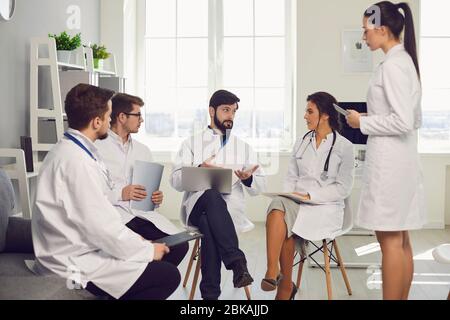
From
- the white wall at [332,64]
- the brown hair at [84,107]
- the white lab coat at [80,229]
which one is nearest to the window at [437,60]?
the white wall at [332,64]

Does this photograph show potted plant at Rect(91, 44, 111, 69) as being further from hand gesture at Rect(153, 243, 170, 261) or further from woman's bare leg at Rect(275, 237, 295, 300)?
hand gesture at Rect(153, 243, 170, 261)

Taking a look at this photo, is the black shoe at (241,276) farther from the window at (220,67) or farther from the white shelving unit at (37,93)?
the window at (220,67)

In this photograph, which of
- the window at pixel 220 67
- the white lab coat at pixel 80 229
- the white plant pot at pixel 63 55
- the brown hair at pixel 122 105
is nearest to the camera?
the white lab coat at pixel 80 229

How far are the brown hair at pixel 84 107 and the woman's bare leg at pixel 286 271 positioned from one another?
1.47 m

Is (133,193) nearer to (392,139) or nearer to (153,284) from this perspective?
(153,284)

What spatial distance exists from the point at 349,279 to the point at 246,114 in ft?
9.23

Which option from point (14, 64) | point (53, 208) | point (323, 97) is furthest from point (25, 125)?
point (53, 208)

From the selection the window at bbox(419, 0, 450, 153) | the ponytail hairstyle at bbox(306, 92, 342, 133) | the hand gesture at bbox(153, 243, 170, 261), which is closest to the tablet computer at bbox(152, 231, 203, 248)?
the hand gesture at bbox(153, 243, 170, 261)

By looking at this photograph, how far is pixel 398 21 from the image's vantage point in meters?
3.03

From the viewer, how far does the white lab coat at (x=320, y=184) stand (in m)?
3.67

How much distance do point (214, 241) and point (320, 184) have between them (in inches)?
29.3

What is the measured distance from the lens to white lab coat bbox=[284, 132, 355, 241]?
145 inches

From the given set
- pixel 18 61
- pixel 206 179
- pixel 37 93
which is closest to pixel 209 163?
pixel 206 179

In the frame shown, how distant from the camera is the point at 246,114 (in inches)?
269
